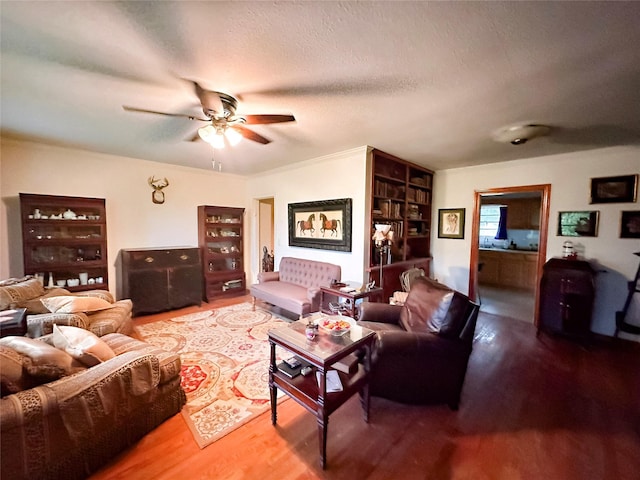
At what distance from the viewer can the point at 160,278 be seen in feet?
13.2

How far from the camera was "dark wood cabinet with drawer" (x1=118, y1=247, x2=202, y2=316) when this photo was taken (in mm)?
3844

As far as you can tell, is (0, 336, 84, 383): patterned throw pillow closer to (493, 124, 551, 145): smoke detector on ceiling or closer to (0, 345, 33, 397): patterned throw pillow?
(0, 345, 33, 397): patterned throw pillow

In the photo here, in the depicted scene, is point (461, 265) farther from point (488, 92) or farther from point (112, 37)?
point (112, 37)

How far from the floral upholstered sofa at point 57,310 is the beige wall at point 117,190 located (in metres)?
1.23

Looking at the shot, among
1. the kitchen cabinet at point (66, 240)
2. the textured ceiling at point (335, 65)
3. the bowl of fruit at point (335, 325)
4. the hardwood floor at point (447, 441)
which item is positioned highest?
the textured ceiling at point (335, 65)

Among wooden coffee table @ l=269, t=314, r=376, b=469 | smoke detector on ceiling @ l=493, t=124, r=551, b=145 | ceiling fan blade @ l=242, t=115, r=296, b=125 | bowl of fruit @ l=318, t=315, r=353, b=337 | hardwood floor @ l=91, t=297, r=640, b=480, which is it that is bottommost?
→ hardwood floor @ l=91, t=297, r=640, b=480

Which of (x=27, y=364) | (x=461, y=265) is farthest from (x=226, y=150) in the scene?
(x=461, y=265)

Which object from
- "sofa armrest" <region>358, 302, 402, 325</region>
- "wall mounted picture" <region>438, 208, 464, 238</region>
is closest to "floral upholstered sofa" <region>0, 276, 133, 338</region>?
"sofa armrest" <region>358, 302, 402, 325</region>

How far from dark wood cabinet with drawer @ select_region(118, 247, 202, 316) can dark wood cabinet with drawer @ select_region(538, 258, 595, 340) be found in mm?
5209

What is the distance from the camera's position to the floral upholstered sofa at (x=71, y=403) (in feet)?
3.89

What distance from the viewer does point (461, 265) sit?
14.6ft

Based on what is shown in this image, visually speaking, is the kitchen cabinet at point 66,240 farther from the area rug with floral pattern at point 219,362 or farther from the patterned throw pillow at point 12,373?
the patterned throw pillow at point 12,373

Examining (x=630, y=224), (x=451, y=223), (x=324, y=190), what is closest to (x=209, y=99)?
(x=324, y=190)

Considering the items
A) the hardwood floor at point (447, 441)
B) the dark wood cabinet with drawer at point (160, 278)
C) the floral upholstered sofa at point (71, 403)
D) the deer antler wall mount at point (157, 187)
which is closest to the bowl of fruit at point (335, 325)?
the hardwood floor at point (447, 441)
